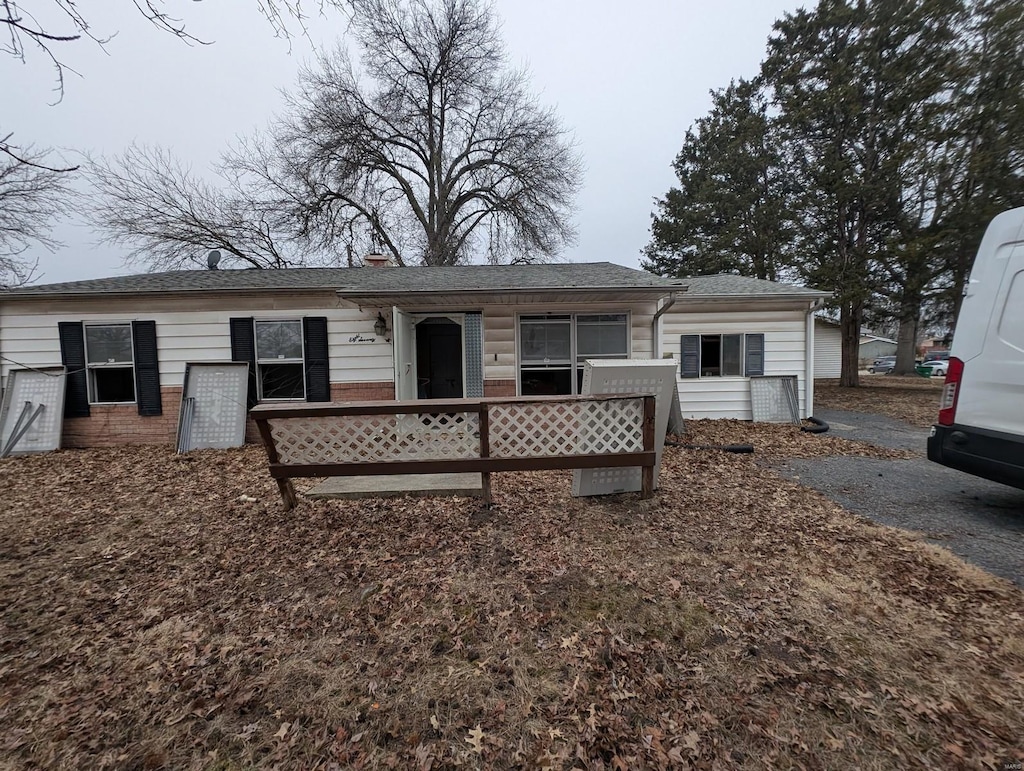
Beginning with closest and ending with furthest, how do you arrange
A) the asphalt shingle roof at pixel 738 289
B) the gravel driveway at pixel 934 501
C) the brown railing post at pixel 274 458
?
the gravel driveway at pixel 934 501
the brown railing post at pixel 274 458
the asphalt shingle roof at pixel 738 289

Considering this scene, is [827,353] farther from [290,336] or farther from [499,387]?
[290,336]

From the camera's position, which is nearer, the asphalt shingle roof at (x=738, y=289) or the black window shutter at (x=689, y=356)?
the asphalt shingle roof at (x=738, y=289)

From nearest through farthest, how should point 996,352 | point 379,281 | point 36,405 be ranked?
1. point 996,352
2. point 36,405
3. point 379,281

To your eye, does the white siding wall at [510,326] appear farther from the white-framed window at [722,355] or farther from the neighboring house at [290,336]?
the white-framed window at [722,355]

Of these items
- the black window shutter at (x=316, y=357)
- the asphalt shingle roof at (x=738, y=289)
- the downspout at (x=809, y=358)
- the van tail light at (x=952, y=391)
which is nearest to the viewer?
the van tail light at (x=952, y=391)

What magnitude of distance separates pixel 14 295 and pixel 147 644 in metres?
8.39

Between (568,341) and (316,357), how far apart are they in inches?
180

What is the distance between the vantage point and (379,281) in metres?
7.79

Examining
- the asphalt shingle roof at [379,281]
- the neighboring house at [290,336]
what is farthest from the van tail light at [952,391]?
the neighboring house at [290,336]

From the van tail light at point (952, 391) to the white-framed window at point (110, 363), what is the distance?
11294 millimetres

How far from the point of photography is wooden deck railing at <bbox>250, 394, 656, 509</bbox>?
3.75 metres

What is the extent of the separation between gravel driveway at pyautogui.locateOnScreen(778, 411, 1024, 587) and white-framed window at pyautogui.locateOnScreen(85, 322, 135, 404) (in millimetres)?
10676

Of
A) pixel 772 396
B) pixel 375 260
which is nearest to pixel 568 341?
pixel 772 396

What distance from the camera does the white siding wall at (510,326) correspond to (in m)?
7.34
